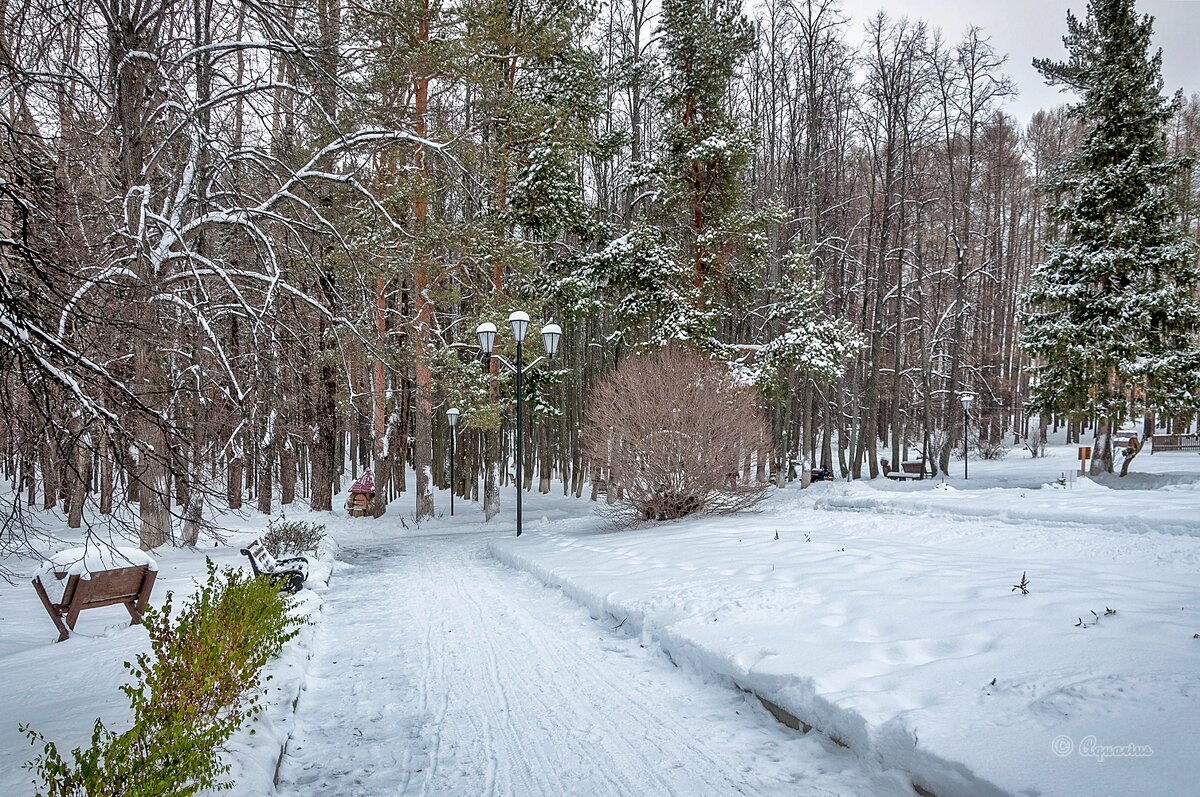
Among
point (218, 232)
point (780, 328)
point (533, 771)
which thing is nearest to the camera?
point (533, 771)

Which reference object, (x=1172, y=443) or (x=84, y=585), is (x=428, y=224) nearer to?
(x=84, y=585)

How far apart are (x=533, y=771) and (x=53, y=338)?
3.34m

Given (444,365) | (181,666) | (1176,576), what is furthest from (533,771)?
(444,365)

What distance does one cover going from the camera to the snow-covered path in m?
3.47

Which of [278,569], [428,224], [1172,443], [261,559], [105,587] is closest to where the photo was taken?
[105,587]

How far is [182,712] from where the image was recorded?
3.08 metres

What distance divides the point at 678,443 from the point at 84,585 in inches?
338

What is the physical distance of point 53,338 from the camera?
3459 millimetres

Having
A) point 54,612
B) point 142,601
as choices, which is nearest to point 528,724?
point 142,601

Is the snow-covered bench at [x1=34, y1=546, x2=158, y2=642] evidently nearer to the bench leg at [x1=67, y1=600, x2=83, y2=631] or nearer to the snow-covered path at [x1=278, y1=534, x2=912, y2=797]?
the bench leg at [x1=67, y1=600, x2=83, y2=631]

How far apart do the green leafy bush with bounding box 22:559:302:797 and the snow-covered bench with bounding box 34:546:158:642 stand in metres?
2.10

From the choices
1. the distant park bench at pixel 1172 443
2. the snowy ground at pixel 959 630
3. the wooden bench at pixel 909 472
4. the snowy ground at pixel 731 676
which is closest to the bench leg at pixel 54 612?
the snowy ground at pixel 731 676

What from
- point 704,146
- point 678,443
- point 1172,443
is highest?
point 704,146

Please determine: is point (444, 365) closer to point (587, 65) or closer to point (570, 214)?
point (570, 214)
